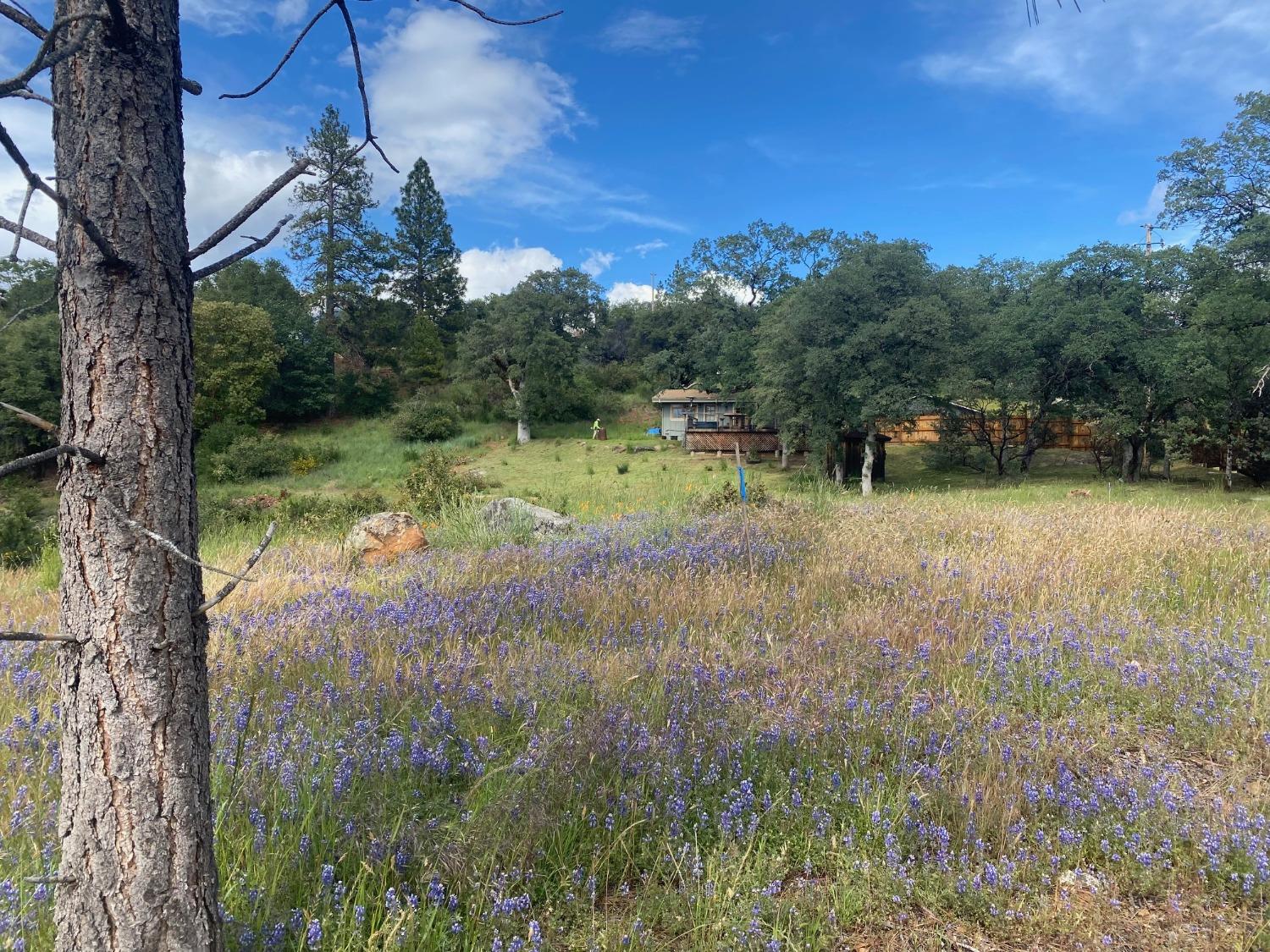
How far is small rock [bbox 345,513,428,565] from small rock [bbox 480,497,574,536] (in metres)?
0.95

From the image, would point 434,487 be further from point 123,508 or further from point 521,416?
point 521,416

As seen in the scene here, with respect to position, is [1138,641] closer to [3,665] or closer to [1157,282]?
[3,665]

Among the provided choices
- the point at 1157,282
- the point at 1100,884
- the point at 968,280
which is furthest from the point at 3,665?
the point at 968,280

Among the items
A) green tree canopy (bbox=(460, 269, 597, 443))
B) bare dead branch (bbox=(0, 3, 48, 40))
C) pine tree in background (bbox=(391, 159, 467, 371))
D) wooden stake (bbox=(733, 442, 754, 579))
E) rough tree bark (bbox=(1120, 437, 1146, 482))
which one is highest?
pine tree in background (bbox=(391, 159, 467, 371))

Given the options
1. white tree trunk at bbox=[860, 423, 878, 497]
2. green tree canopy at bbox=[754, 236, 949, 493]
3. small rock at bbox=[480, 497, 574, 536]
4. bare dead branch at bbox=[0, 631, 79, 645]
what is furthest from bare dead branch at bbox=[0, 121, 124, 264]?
white tree trunk at bbox=[860, 423, 878, 497]

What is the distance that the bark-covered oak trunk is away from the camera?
1.29 metres

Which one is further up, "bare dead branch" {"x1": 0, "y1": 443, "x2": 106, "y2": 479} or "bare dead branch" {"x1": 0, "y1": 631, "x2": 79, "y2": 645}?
"bare dead branch" {"x1": 0, "y1": 443, "x2": 106, "y2": 479}

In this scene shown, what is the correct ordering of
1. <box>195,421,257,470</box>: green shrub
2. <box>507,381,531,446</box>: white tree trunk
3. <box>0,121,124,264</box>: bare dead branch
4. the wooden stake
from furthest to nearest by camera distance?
<box>507,381,531,446</box>: white tree trunk, <box>195,421,257,470</box>: green shrub, the wooden stake, <box>0,121,124,264</box>: bare dead branch

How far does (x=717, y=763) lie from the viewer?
9.04 feet

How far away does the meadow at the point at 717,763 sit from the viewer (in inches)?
79.9

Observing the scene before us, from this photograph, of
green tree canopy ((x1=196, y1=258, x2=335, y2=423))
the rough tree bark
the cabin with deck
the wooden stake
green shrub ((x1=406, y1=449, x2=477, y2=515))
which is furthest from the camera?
green tree canopy ((x1=196, y1=258, x2=335, y2=423))

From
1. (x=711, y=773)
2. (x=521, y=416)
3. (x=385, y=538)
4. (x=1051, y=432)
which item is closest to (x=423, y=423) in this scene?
(x=521, y=416)

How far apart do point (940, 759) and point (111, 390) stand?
117 inches

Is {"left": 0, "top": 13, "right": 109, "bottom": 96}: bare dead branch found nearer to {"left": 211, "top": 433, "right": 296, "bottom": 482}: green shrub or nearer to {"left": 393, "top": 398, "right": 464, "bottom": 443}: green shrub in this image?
{"left": 211, "top": 433, "right": 296, "bottom": 482}: green shrub
